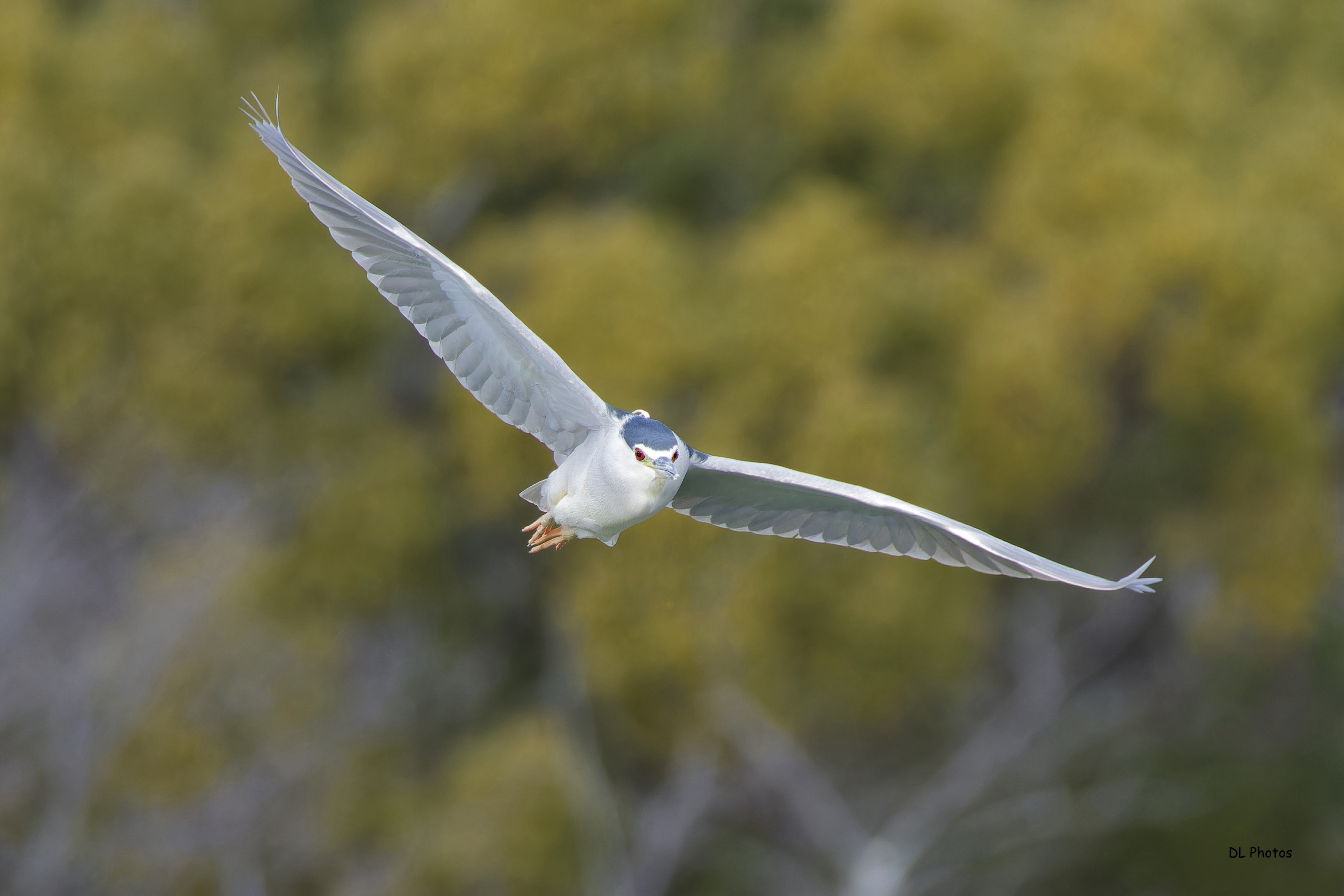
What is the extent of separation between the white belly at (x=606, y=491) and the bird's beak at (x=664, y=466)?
Result: 19 mm

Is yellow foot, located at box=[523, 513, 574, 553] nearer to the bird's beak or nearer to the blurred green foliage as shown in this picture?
the bird's beak

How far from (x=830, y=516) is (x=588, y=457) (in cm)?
100

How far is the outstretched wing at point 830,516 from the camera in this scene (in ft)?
15.6

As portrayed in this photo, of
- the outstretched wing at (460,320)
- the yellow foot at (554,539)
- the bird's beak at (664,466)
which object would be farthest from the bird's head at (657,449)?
the yellow foot at (554,539)

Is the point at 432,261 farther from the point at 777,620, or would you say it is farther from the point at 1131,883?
the point at 1131,883

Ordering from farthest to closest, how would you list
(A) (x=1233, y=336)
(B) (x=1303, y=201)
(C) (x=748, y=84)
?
(C) (x=748, y=84), (B) (x=1303, y=201), (A) (x=1233, y=336)

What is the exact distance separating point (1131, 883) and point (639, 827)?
15.6 ft

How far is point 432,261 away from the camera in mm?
4766

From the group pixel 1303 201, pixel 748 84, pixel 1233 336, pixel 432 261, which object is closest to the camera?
pixel 432 261

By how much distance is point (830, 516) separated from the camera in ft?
17.7

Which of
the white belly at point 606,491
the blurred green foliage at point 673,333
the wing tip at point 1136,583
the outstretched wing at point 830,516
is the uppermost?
the blurred green foliage at point 673,333

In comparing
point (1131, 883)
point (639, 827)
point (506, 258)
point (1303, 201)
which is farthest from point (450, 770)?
point (1303, 201)

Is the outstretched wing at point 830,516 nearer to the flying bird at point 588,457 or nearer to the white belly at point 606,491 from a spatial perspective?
the flying bird at point 588,457

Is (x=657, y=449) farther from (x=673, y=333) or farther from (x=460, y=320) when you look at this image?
(x=673, y=333)
